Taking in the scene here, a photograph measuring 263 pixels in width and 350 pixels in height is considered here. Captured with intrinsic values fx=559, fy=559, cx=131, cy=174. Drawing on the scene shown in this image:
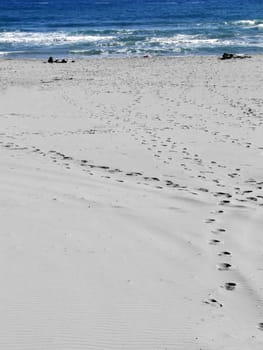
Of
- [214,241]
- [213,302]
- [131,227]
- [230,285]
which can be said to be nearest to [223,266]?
[230,285]

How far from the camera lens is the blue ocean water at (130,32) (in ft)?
118

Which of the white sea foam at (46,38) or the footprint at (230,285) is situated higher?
the footprint at (230,285)

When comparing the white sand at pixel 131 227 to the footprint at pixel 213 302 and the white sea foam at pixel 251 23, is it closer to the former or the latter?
the footprint at pixel 213 302

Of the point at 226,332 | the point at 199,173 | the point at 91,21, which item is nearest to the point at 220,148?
the point at 199,173

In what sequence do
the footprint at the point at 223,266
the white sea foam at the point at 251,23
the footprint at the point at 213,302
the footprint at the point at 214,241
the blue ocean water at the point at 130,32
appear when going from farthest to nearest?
the white sea foam at the point at 251,23, the blue ocean water at the point at 130,32, the footprint at the point at 214,241, the footprint at the point at 223,266, the footprint at the point at 213,302

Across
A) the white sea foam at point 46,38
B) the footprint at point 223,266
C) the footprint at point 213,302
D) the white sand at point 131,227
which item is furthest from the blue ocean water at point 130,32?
the footprint at point 213,302

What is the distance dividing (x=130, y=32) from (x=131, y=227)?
38451mm

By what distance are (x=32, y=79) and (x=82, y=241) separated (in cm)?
1683

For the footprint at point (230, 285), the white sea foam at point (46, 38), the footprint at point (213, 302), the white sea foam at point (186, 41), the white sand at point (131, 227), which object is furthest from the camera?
the white sea foam at point (46, 38)

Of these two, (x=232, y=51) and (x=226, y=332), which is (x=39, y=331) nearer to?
(x=226, y=332)

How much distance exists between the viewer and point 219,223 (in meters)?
7.25

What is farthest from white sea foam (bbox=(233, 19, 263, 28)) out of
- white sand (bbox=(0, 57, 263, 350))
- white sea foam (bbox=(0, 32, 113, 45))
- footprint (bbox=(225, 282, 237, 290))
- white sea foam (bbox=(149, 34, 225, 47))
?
footprint (bbox=(225, 282, 237, 290))

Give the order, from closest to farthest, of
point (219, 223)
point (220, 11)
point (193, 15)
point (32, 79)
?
1. point (219, 223)
2. point (32, 79)
3. point (193, 15)
4. point (220, 11)

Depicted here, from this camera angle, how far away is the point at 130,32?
1719 inches
